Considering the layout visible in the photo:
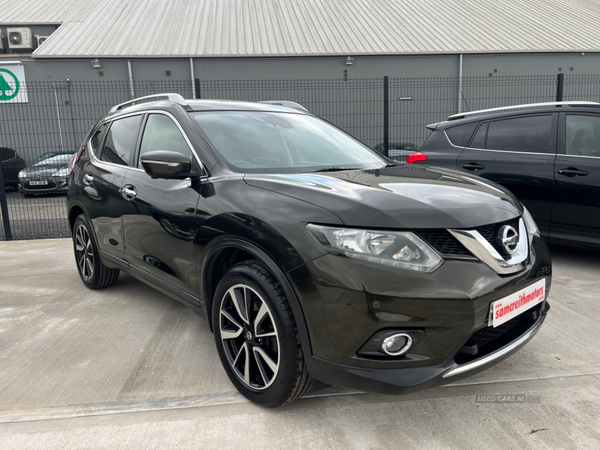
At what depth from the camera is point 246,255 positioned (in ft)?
7.52

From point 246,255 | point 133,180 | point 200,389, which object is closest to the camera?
point 246,255

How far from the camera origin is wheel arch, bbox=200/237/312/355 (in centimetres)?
189

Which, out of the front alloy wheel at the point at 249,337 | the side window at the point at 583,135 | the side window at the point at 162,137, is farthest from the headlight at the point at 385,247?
the side window at the point at 583,135

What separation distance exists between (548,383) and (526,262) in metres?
0.78

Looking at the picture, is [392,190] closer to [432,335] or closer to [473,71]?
[432,335]

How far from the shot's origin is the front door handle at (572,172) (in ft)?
14.0

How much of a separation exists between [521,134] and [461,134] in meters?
0.65

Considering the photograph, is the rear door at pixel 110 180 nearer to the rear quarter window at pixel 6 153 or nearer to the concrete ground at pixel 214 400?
the concrete ground at pixel 214 400

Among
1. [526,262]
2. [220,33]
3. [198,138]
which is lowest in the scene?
[526,262]

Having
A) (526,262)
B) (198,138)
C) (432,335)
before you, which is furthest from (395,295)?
(198,138)

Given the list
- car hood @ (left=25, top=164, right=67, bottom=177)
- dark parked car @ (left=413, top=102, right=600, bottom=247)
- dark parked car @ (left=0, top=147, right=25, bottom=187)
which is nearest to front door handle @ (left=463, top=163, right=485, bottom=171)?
dark parked car @ (left=413, top=102, right=600, bottom=247)

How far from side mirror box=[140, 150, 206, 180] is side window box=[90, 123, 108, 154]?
1718mm

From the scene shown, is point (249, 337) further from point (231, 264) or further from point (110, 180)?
point (110, 180)

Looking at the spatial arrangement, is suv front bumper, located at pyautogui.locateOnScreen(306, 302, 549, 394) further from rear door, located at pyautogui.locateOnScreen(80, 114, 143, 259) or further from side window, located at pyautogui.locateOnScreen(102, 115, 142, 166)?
side window, located at pyautogui.locateOnScreen(102, 115, 142, 166)
